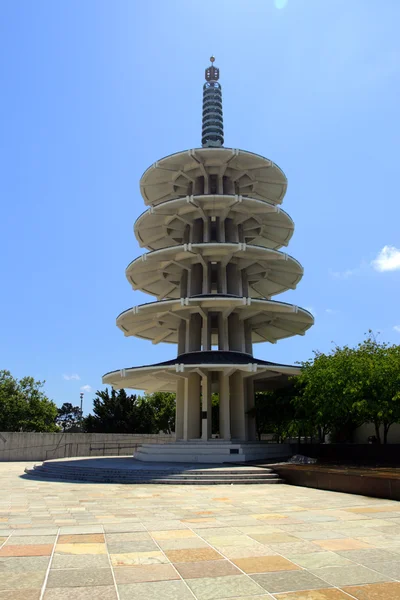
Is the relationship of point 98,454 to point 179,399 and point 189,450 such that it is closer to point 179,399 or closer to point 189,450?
point 179,399

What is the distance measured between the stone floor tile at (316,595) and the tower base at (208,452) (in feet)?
75.6

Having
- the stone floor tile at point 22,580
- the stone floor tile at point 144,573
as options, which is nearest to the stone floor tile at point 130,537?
the stone floor tile at point 144,573

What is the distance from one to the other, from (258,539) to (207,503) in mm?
5801

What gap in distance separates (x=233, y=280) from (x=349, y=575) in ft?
102

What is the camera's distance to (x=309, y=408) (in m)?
29.9

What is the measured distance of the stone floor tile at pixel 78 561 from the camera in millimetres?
7121

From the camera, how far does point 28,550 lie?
26.7 ft

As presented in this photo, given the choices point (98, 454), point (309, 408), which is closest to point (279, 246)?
point (309, 408)

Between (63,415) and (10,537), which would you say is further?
(63,415)

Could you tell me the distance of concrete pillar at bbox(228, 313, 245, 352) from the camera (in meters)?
36.0

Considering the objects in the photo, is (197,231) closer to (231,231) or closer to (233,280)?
(231,231)

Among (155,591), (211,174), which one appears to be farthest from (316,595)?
(211,174)

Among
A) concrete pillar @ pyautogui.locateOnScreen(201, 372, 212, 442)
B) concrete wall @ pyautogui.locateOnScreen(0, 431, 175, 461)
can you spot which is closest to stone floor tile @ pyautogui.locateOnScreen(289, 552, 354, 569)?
concrete pillar @ pyautogui.locateOnScreen(201, 372, 212, 442)

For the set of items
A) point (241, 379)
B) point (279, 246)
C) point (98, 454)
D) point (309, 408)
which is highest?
point (279, 246)
